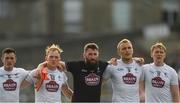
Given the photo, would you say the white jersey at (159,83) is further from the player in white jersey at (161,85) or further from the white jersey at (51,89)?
the white jersey at (51,89)

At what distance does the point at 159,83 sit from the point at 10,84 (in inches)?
104

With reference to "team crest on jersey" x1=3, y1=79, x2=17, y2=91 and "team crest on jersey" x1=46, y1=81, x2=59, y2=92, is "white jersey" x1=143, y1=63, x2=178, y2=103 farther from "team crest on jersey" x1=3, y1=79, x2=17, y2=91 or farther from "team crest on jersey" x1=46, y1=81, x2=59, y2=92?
"team crest on jersey" x1=3, y1=79, x2=17, y2=91

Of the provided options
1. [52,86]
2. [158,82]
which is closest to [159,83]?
[158,82]

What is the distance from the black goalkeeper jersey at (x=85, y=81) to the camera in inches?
567

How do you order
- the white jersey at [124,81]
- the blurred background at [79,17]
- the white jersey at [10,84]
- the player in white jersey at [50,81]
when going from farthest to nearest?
1. the blurred background at [79,17]
2. the white jersey at [124,81]
3. the white jersey at [10,84]
4. the player in white jersey at [50,81]

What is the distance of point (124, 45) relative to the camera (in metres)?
14.3

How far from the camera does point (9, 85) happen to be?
14398mm

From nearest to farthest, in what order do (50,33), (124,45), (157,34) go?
(124,45), (157,34), (50,33)

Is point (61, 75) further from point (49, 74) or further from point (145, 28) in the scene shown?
point (145, 28)

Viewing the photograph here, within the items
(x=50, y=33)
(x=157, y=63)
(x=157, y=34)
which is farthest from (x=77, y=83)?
(x=50, y=33)

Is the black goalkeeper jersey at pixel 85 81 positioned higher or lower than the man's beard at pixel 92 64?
lower

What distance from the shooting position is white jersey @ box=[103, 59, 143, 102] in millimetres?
14555

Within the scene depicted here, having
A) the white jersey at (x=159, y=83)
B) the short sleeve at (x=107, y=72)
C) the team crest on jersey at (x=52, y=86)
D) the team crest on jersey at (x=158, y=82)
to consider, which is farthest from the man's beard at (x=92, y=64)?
the team crest on jersey at (x=158, y=82)

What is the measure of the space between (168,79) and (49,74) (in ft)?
6.94
